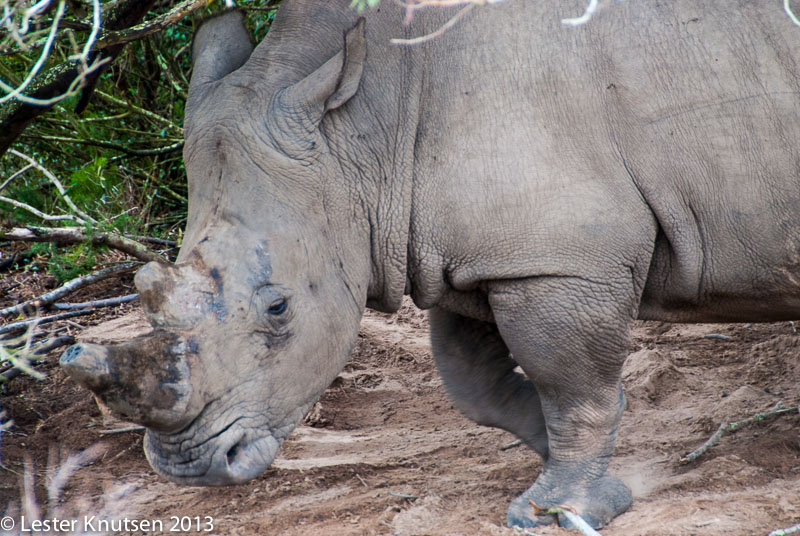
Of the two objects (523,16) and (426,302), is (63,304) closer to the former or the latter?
(426,302)

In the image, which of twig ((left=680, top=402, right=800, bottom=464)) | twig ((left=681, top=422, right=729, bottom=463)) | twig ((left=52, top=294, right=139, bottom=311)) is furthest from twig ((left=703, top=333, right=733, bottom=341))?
twig ((left=52, top=294, right=139, bottom=311))

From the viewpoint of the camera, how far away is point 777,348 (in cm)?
520

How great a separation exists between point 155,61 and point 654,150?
16.5 ft

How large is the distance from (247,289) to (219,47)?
3.87 ft

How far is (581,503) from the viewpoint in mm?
3676

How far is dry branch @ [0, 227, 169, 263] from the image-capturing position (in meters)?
4.32

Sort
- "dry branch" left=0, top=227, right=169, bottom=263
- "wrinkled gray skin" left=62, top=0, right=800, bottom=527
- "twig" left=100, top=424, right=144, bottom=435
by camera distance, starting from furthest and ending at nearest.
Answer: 1. "twig" left=100, top=424, right=144, bottom=435
2. "dry branch" left=0, top=227, right=169, bottom=263
3. "wrinkled gray skin" left=62, top=0, right=800, bottom=527

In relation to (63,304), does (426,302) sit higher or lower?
higher

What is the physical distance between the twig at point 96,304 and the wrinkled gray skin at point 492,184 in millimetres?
2500

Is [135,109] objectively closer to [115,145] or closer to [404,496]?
[115,145]

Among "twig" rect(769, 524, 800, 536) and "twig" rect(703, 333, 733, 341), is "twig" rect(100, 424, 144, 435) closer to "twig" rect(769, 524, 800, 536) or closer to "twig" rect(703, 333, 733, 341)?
"twig" rect(769, 524, 800, 536)

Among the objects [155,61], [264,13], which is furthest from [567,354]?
[155,61]

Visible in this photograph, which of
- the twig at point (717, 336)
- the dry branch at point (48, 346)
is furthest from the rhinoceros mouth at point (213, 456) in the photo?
the twig at point (717, 336)

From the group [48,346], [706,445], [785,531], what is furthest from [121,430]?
[785,531]
